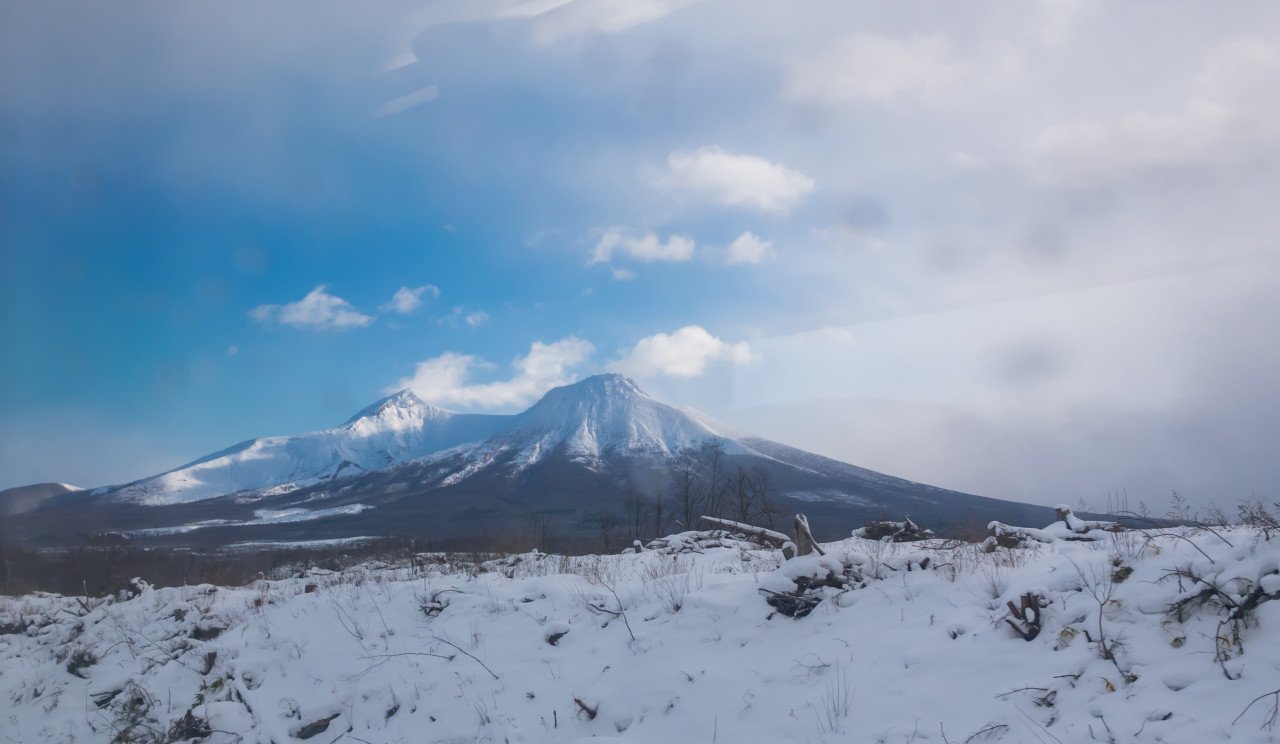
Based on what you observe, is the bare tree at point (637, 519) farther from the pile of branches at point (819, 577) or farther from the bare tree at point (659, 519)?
the pile of branches at point (819, 577)

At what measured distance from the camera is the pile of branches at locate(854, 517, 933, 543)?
37.6 feet

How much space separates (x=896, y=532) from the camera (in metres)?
12.0

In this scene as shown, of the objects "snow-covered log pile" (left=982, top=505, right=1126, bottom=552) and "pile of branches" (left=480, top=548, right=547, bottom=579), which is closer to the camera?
"snow-covered log pile" (left=982, top=505, right=1126, bottom=552)

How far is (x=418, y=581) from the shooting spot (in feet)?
38.0

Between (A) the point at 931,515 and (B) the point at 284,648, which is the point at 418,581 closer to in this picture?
(B) the point at 284,648

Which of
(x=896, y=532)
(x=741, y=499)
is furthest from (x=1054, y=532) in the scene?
(x=741, y=499)

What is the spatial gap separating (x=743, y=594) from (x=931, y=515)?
118546 millimetres

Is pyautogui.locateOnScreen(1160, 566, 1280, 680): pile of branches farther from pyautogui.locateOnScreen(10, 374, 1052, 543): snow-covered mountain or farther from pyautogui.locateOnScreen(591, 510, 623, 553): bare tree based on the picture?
pyautogui.locateOnScreen(10, 374, 1052, 543): snow-covered mountain

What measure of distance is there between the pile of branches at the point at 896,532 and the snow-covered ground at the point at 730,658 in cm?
188

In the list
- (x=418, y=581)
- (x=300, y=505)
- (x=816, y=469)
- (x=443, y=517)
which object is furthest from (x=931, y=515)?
(x=300, y=505)

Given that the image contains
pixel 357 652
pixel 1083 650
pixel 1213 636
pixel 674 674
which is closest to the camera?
pixel 1213 636

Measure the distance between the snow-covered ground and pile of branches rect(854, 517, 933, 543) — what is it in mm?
1882

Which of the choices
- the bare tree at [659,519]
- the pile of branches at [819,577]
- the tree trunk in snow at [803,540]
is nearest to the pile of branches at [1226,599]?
the pile of branches at [819,577]

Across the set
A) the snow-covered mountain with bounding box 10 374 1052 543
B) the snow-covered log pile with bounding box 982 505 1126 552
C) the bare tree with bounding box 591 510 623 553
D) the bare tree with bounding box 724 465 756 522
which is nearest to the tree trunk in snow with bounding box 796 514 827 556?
the snow-covered log pile with bounding box 982 505 1126 552
